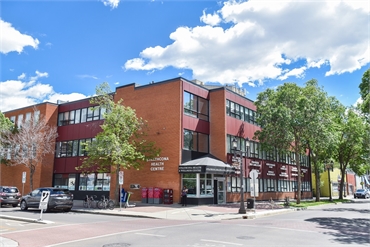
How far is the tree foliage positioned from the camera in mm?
35000

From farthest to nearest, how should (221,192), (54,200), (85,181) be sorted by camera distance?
(85,181) → (221,192) → (54,200)

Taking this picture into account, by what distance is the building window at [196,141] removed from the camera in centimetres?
3006

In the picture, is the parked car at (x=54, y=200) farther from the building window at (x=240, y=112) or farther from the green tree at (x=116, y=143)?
the building window at (x=240, y=112)

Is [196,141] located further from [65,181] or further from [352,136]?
[352,136]

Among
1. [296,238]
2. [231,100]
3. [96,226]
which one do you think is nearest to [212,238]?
[296,238]

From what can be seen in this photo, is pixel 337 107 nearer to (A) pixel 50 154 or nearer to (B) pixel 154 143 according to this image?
(B) pixel 154 143

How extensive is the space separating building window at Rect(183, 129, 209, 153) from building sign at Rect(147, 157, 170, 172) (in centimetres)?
232

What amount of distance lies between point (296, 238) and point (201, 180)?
1708 centimetres

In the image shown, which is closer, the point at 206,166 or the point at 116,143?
the point at 116,143

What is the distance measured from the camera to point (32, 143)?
35.4 m

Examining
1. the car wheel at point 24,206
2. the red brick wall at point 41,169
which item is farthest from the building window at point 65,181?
the car wheel at point 24,206

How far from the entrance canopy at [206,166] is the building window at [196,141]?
1348mm

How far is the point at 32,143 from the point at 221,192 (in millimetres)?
20731

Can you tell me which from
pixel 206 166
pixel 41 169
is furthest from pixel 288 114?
pixel 41 169
